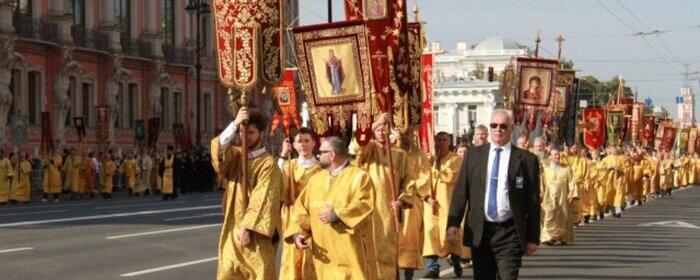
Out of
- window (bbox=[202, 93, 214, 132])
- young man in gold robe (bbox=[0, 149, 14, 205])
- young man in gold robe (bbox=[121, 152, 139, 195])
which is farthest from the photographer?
window (bbox=[202, 93, 214, 132])

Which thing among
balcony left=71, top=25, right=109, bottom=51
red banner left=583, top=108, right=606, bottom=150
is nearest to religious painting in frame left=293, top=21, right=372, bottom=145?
red banner left=583, top=108, right=606, bottom=150

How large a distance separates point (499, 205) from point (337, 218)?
44.9 inches

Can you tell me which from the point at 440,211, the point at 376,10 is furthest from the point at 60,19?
the point at 376,10

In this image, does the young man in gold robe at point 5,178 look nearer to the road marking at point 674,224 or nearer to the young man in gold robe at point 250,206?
the road marking at point 674,224

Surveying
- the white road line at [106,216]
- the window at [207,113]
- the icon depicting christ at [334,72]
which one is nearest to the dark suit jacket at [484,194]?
the icon depicting christ at [334,72]

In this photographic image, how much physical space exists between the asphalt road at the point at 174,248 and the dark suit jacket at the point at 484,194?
5.73 meters

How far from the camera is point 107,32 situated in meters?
58.3

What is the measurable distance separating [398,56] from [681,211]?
71.8ft

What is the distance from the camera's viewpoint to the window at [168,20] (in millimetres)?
65188

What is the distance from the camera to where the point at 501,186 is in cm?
1125

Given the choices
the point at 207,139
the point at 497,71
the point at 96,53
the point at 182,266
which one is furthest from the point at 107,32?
the point at 497,71

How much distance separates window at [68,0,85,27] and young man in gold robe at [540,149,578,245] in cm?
3354

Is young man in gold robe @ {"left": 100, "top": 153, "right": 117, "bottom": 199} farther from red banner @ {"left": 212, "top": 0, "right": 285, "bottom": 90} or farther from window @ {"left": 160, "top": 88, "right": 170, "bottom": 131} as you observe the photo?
red banner @ {"left": 212, "top": 0, "right": 285, "bottom": 90}

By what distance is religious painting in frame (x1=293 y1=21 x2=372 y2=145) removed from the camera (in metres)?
16.7
